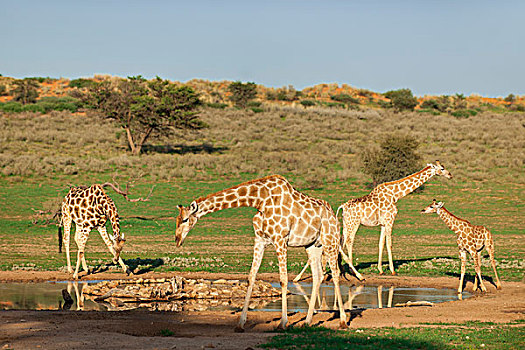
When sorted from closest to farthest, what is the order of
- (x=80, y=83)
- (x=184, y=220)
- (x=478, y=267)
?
(x=184, y=220) → (x=478, y=267) → (x=80, y=83)

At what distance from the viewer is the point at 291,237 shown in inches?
500

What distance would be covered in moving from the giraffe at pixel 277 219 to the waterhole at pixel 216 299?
8.89 ft

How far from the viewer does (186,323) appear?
42.4 feet

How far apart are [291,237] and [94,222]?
9.76 meters

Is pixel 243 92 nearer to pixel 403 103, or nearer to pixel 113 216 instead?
pixel 403 103

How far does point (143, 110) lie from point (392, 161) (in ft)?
72.4

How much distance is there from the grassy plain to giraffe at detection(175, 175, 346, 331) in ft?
28.3

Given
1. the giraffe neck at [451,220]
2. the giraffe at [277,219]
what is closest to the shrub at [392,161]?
the giraffe neck at [451,220]

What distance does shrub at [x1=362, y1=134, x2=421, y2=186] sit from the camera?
43219mm

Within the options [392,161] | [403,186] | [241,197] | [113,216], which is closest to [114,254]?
[113,216]

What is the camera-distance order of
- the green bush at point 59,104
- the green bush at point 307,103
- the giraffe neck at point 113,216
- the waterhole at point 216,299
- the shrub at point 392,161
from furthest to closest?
the green bush at point 307,103
the green bush at point 59,104
the shrub at point 392,161
the giraffe neck at point 113,216
the waterhole at point 216,299

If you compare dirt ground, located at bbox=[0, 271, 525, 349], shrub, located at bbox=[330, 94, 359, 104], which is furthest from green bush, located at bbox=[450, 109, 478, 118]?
dirt ground, located at bbox=[0, 271, 525, 349]

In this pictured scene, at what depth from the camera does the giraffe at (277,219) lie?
12195mm

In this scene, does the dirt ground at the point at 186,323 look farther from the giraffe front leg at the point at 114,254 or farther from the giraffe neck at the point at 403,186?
the giraffe neck at the point at 403,186
